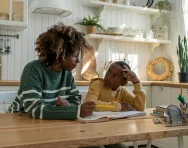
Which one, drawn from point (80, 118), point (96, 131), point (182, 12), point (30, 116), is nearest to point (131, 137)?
point (96, 131)

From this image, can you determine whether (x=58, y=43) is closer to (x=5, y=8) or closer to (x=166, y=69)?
(x=5, y=8)

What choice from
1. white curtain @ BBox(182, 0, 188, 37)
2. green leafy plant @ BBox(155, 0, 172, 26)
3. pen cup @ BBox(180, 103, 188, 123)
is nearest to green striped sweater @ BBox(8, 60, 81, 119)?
pen cup @ BBox(180, 103, 188, 123)

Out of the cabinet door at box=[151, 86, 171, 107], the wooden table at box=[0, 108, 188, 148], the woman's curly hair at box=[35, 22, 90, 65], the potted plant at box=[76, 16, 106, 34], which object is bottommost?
the cabinet door at box=[151, 86, 171, 107]

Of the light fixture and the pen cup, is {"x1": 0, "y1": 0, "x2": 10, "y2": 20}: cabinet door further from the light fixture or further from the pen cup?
the pen cup

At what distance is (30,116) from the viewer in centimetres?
125

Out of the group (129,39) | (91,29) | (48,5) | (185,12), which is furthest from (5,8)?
(185,12)

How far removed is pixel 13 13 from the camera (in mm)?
2885

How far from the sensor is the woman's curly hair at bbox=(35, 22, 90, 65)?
4.45ft

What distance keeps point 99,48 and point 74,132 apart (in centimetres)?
269

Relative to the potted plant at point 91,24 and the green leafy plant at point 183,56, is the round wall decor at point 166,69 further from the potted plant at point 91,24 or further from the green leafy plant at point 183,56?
the potted plant at point 91,24

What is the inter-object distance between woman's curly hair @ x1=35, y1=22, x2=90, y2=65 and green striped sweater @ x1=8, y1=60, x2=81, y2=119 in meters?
0.06

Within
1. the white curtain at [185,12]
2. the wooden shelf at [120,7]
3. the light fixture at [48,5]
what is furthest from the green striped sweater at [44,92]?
the white curtain at [185,12]

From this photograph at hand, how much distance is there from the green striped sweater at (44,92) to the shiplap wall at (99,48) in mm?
1775

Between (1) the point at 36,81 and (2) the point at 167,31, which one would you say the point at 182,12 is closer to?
(2) the point at 167,31
